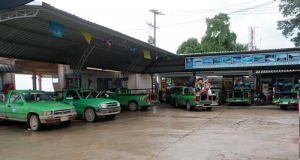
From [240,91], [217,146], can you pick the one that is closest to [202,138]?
[217,146]

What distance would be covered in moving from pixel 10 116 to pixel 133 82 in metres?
20.9

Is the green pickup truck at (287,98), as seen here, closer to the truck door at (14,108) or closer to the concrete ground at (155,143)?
the concrete ground at (155,143)

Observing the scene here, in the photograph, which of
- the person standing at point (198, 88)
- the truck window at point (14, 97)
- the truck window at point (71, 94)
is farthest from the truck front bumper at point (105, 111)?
the person standing at point (198, 88)

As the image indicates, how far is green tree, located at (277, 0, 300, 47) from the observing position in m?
24.4

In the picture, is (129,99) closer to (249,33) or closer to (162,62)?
(162,62)

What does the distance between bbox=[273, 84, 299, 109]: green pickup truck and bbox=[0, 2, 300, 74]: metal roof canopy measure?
3.79 metres

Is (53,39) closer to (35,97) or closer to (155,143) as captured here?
(35,97)

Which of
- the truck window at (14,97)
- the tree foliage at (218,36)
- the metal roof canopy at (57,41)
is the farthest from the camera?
the tree foliage at (218,36)

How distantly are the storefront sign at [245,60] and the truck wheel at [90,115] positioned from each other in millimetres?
11256

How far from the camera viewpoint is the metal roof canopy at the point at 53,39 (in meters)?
8.63

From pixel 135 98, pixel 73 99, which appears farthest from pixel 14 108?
pixel 135 98

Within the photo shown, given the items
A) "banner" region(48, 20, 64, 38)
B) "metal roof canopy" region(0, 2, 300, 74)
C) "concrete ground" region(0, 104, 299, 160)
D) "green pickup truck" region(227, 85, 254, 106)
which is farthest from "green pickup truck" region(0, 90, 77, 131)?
"green pickup truck" region(227, 85, 254, 106)

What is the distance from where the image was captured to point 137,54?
20500mm

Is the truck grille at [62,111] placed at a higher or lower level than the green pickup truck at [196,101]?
higher
